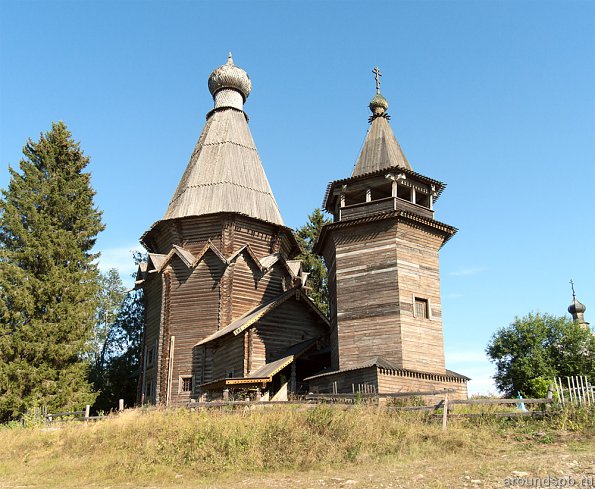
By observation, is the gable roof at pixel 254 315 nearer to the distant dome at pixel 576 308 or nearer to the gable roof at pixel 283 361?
the gable roof at pixel 283 361

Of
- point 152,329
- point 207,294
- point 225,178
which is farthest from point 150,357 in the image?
point 225,178

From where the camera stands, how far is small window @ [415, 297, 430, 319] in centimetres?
2194

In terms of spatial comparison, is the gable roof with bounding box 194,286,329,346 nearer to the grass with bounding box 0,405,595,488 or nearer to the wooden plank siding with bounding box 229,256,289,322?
the wooden plank siding with bounding box 229,256,289,322

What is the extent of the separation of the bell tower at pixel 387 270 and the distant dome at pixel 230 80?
1338cm

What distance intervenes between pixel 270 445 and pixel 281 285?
14761 millimetres

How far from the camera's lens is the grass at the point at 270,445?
44.1 feet

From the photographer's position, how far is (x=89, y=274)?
2786 centimetres

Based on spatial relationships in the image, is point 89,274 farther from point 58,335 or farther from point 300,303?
point 300,303

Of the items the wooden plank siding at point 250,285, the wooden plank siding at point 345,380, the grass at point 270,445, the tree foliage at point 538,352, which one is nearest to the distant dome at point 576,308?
the tree foliage at point 538,352

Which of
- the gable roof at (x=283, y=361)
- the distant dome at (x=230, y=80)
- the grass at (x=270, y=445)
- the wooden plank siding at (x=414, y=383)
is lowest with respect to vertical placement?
the grass at (x=270, y=445)

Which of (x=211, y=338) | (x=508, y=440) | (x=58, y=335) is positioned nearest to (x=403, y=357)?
(x=508, y=440)

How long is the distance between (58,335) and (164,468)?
13.9m

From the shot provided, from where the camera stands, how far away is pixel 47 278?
26344 mm

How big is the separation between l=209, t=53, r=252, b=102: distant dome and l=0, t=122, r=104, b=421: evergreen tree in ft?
31.2
